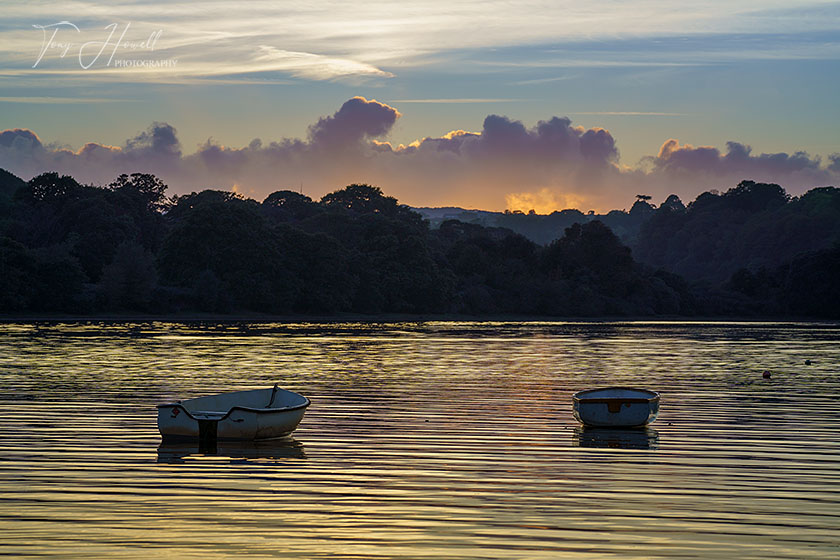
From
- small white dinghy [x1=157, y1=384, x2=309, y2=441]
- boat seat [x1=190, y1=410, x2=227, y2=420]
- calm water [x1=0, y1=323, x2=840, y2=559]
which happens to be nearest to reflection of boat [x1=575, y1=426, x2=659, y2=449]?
calm water [x1=0, y1=323, x2=840, y2=559]

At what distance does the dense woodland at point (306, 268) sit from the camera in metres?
122

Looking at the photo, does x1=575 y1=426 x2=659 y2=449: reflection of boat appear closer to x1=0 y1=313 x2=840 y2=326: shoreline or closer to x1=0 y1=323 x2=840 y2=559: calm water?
x1=0 y1=323 x2=840 y2=559: calm water

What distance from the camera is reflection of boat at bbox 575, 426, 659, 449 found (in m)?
25.8

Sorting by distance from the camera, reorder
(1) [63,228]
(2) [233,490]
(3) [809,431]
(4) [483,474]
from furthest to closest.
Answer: (1) [63,228] < (3) [809,431] < (4) [483,474] < (2) [233,490]

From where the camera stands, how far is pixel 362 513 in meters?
16.7

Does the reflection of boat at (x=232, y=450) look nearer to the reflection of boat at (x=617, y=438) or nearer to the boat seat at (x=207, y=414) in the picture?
the boat seat at (x=207, y=414)

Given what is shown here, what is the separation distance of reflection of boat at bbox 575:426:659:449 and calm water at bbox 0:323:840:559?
0.12 m

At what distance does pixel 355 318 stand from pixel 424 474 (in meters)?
120

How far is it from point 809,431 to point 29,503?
22.0 meters

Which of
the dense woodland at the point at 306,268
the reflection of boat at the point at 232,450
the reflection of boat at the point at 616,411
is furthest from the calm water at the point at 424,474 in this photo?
the dense woodland at the point at 306,268

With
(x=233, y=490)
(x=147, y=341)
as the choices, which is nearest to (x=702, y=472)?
(x=233, y=490)

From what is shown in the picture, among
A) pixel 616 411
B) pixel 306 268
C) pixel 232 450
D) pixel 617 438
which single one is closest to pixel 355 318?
pixel 306 268

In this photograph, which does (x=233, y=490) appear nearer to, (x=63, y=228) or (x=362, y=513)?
(x=362, y=513)

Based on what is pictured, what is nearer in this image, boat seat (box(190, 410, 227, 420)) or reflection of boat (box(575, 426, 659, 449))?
boat seat (box(190, 410, 227, 420))
